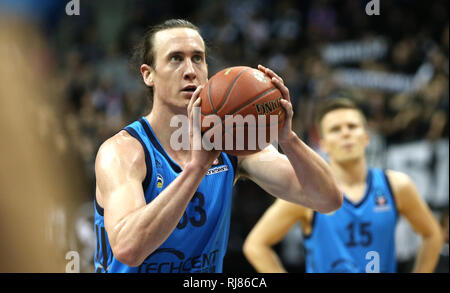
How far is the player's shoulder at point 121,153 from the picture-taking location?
278 cm

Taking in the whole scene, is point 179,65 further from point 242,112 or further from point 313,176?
point 313,176

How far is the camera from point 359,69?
8609 mm

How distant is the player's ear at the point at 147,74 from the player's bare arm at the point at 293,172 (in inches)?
27.9

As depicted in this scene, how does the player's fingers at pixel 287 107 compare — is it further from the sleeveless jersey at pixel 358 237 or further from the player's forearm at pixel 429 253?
the player's forearm at pixel 429 253

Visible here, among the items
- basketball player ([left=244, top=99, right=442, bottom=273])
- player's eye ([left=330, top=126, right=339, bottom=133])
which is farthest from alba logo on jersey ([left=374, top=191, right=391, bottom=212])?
player's eye ([left=330, top=126, right=339, bottom=133])

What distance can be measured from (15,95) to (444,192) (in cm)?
518

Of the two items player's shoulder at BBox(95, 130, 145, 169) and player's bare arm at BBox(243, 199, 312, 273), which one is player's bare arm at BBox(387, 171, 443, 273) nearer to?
player's bare arm at BBox(243, 199, 312, 273)

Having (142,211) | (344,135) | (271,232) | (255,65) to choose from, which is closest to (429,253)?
(344,135)

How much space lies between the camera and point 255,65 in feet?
30.7

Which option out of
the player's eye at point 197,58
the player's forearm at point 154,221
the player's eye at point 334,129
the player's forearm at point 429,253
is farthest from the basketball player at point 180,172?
the player's forearm at point 429,253

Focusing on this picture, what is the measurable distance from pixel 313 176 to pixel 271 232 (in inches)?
74.3

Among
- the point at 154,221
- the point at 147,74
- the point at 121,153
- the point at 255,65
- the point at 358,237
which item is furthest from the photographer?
the point at 255,65

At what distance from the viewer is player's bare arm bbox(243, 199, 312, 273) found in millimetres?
4668

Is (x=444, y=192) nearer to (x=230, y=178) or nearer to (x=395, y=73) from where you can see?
(x=395, y=73)
